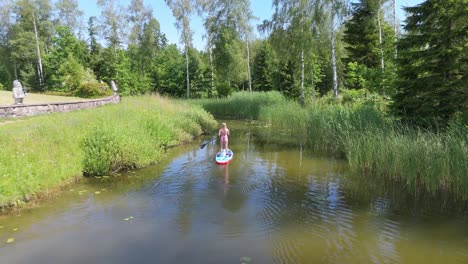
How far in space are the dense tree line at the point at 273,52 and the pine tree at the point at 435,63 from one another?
0.03 m

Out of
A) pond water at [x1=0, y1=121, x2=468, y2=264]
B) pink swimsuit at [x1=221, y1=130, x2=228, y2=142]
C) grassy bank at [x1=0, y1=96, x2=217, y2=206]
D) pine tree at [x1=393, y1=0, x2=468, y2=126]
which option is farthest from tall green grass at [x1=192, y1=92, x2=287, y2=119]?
pond water at [x1=0, y1=121, x2=468, y2=264]

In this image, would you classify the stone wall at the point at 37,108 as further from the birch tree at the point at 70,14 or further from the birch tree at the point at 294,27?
the birch tree at the point at 70,14

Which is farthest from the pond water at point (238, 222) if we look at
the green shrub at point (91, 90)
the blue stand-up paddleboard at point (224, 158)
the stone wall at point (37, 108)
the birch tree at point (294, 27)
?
the green shrub at point (91, 90)

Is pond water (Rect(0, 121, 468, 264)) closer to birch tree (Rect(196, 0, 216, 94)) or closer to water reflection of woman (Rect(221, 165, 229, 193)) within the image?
water reflection of woman (Rect(221, 165, 229, 193))

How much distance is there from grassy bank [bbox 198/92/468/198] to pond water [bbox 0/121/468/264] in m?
0.46

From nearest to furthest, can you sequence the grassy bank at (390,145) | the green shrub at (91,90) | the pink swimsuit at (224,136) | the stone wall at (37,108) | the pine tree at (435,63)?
the grassy bank at (390,145) → the pine tree at (435,63) → the pink swimsuit at (224,136) → the stone wall at (37,108) → the green shrub at (91,90)

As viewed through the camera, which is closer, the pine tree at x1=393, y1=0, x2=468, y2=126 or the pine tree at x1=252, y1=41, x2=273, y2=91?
the pine tree at x1=393, y1=0, x2=468, y2=126

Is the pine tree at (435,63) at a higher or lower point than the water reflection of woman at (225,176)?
higher

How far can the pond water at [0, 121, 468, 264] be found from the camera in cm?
551

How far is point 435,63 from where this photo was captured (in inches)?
385

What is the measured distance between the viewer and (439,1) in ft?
32.0

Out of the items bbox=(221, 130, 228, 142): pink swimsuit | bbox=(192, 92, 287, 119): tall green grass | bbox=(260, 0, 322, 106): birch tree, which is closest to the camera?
bbox=(221, 130, 228, 142): pink swimsuit

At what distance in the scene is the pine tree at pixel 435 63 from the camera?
9.34 metres

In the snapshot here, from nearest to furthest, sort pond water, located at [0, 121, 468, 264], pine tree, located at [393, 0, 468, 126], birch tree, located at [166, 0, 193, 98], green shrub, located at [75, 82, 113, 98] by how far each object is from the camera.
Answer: pond water, located at [0, 121, 468, 264] < pine tree, located at [393, 0, 468, 126] < green shrub, located at [75, 82, 113, 98] < birch tree, located at [166, 0, 193, 98]
